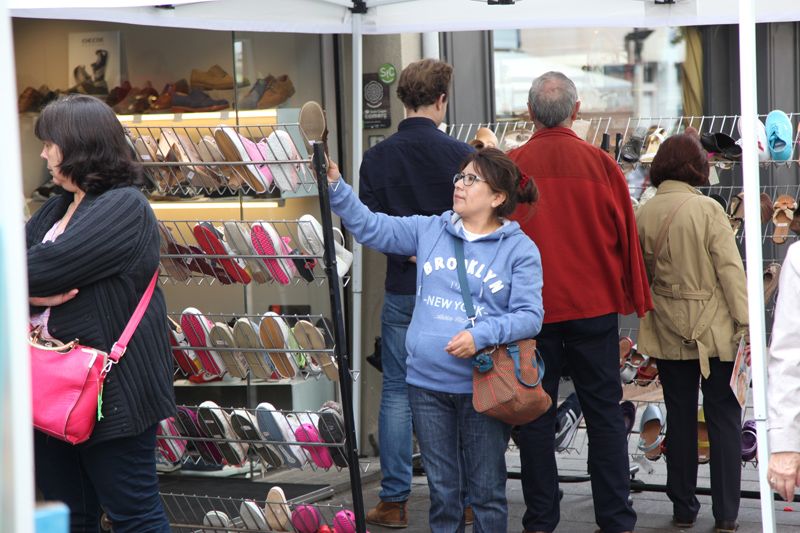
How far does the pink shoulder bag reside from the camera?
11.5 feet

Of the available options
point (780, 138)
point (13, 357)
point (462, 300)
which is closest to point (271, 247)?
point (462, 300)

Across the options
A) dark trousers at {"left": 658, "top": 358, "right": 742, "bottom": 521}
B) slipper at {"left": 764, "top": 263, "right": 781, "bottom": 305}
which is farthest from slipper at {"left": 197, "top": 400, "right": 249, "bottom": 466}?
slipper at {"left": 764, "top": 263, "right": 781, "bottom": 305}

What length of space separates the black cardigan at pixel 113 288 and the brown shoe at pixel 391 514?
1.97 metres

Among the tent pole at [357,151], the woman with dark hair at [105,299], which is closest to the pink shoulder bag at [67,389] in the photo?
the woman with dark hair at [105,299]

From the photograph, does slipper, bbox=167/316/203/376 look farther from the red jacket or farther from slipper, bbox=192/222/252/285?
the red jacket

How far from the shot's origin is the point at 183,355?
494 cm

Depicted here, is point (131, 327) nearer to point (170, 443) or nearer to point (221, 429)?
point (221, 429)

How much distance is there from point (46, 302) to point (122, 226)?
0.34 m

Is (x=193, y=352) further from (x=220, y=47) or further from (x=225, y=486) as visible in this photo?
(x=220, y=47)

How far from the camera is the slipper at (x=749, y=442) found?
5.69 m

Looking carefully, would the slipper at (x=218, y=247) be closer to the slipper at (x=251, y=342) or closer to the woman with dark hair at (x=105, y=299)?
the slipper at (x=251, y=342)

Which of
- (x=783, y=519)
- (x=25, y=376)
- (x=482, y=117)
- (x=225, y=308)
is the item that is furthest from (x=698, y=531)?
(x=25, y=376)

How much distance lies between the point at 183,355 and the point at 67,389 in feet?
4.62

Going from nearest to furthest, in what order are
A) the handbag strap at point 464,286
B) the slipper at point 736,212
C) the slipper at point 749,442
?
the handbag strap at point 464,286 → the slipper at point 749,442 → the slipper at point 736,212
